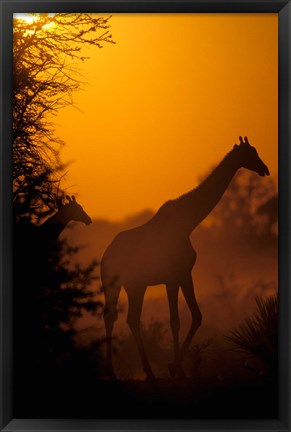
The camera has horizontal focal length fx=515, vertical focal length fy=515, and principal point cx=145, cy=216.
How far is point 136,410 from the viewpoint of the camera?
77.5 inches

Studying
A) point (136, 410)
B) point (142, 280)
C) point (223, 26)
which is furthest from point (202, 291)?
point (223, 26)

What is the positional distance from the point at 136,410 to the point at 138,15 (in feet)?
4.96

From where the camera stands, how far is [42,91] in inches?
78.5

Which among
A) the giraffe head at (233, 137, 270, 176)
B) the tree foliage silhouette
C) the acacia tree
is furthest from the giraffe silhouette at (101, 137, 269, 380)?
the acacia tree

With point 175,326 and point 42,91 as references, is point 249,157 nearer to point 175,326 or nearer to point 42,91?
point 175,326

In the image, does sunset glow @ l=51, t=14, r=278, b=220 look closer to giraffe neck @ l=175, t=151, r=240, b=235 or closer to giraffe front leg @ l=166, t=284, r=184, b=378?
giraffe neck @ l=175, t=151, r=240, b=235

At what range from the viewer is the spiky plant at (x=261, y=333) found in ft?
6.43

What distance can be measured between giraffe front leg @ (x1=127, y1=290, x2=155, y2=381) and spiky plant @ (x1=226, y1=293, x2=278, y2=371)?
0.32 metres

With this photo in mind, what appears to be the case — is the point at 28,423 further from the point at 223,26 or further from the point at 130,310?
the point at 223,26

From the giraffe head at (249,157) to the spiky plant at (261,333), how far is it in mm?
485

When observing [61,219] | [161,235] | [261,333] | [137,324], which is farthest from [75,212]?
[261,333]

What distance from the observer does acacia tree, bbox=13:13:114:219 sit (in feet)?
6.47

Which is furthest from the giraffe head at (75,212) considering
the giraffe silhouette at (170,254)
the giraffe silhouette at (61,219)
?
the giraffe silhouette at (170,254)

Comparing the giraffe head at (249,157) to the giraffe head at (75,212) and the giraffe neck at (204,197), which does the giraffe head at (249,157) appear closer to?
the giraffe neck at (204,197)
